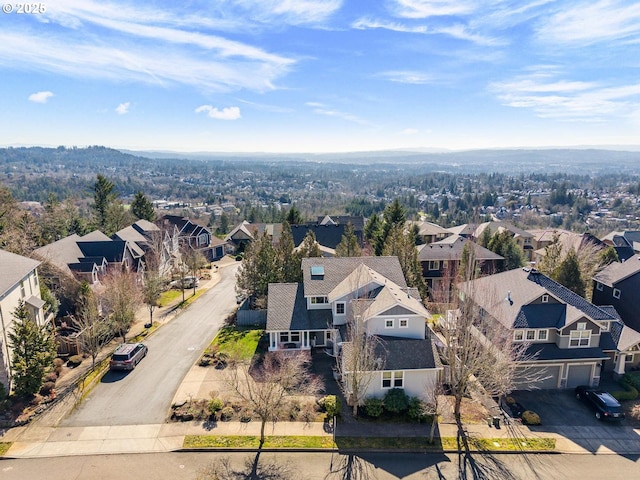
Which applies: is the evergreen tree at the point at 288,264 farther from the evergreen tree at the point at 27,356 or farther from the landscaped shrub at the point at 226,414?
the evergreen tree at the point at 27,356

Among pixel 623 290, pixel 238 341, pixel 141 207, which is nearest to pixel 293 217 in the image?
pixel 141 207

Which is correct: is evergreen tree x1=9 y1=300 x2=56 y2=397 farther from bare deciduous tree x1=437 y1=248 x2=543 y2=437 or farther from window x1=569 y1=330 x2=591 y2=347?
window x1=569 y1=330 x2=591 y2=347

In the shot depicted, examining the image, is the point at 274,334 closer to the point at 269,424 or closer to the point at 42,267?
the point at 269,424

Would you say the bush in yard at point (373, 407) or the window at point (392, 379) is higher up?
the window at point (392, 379)

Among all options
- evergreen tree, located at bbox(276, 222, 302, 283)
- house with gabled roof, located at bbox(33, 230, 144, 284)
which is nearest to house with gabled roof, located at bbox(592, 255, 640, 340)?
evergreen tree, located at bbox(276, 222, 302, 283)

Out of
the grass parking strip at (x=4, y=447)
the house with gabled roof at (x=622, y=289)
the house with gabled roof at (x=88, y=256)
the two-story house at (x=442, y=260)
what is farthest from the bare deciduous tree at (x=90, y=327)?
the house with gabled roof at (x=622, y=289)
